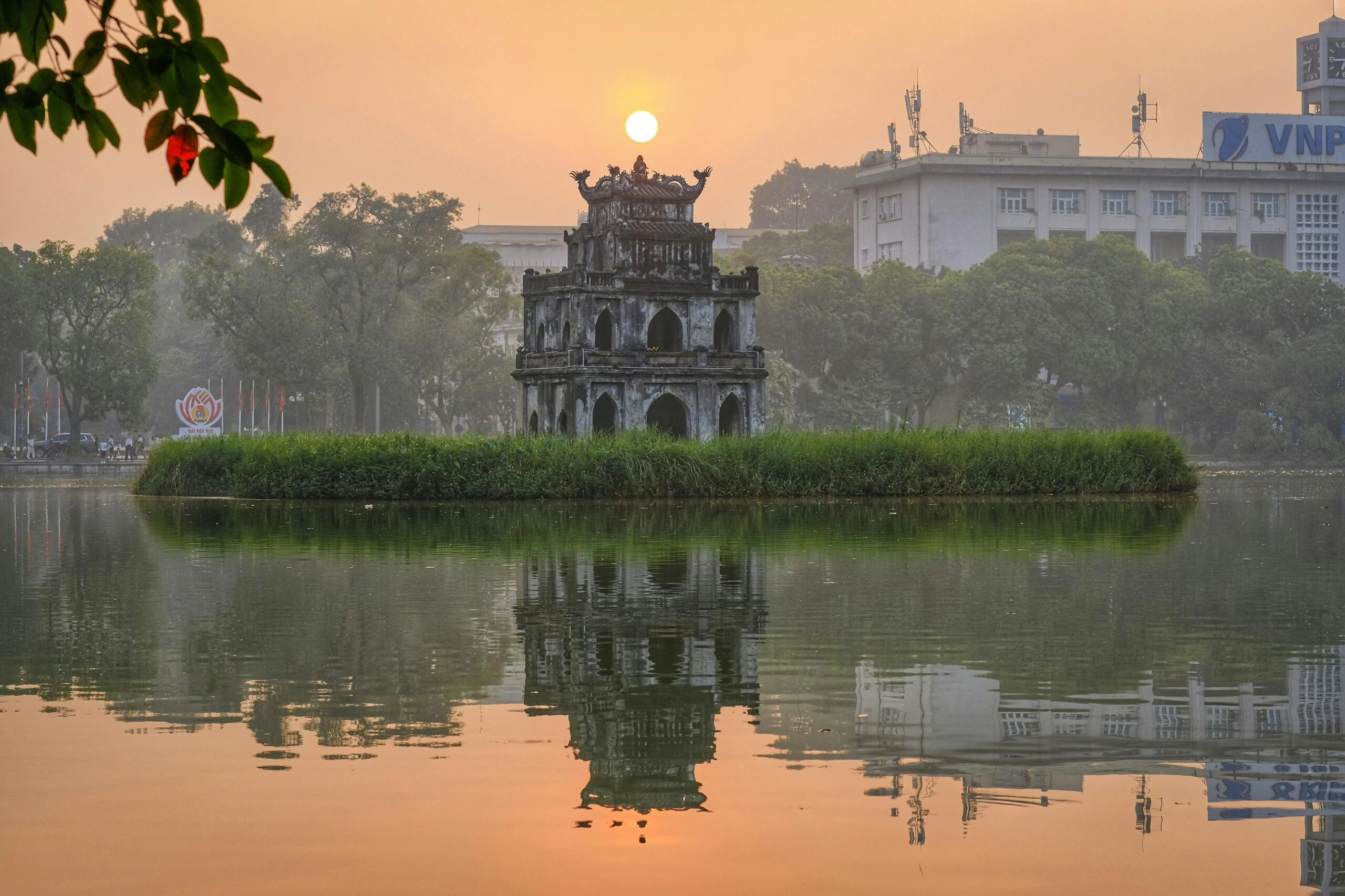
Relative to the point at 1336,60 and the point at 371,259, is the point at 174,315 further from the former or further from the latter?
the point at 1336,60

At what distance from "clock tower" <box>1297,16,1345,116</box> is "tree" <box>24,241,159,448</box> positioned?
79.9 m

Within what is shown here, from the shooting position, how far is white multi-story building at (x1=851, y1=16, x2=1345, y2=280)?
420ft

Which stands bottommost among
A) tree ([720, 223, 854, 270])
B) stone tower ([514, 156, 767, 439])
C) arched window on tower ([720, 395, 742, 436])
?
arched window on tower ([720, 395, 742, 436])

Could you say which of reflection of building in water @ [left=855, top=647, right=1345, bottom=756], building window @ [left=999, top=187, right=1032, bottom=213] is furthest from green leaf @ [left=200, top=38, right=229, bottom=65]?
building window @ [left=999, top=187, right=1032, bottom=213]

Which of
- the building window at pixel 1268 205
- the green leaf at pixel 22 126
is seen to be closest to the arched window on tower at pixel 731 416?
the green leaf at pixel 22 126

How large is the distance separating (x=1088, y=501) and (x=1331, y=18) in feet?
330

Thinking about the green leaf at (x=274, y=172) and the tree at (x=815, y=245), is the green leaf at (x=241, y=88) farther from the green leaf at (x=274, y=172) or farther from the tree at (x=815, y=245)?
the tree at (x=815, y=245)

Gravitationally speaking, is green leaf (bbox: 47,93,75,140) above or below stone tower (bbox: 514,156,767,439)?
below

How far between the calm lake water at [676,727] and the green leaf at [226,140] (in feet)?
11.0

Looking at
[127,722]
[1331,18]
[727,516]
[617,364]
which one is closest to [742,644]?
[127,722]

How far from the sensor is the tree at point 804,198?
194250mm

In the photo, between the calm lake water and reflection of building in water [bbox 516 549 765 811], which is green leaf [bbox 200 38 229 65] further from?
reflection of building in water [bbox 516 549 765 811]

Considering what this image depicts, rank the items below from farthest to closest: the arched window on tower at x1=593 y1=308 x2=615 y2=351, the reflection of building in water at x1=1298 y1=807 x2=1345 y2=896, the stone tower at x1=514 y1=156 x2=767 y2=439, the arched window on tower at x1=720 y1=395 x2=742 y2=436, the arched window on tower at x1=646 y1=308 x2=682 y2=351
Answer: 1. the arched window on tower at x1=646 y1=308 x2=682 y2=351
2. the arched window on tower at x1=720 y1=395 x2=742 y2=436
3. the arched window on tower at x1=593 y1=308 x2=615 y2=351
4. the stone tower at x1=514 y1=156 x2=767 y2=439
5. the reflection of building in water at x1=1298 y1=807 x2=1345 y2=896

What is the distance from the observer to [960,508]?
133 feet
